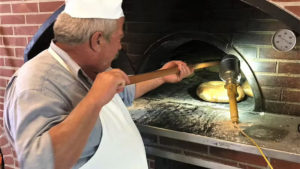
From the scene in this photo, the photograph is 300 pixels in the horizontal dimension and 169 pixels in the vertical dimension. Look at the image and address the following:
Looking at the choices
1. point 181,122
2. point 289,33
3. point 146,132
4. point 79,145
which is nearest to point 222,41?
point 289,33

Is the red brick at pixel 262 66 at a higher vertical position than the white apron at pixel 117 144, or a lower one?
higher

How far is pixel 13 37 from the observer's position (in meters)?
1.69

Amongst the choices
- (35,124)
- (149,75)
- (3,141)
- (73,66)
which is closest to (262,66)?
(149,75)

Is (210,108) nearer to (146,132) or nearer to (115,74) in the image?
(146,132)

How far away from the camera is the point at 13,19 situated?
1.65 meters

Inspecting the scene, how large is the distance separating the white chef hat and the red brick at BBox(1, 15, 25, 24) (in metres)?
0.86

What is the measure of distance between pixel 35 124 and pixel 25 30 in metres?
1.04

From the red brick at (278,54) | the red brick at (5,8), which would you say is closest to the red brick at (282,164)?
the red brick at (278,54)

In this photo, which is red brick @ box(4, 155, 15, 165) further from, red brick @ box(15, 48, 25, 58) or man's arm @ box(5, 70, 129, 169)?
man's arm @ box(5, 70, 129, 169)

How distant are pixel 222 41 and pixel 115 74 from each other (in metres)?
0.71

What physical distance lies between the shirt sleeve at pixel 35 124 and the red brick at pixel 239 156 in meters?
0.62

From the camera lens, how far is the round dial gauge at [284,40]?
1.12 m

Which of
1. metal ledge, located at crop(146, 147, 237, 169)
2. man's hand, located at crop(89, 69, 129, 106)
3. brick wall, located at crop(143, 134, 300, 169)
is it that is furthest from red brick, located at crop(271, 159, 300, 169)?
man's hand, located at crop(89, 69, 129, 106)

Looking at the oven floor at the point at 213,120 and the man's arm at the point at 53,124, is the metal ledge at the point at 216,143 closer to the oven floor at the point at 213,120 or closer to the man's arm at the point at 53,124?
the oven floor at the point at 213,120
